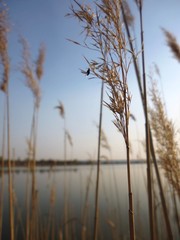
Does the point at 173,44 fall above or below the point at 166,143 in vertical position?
above

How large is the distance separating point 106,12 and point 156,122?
5.09ft

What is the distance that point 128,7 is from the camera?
238 centimetres

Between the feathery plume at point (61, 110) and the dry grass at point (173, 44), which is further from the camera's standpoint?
the feathery plume at point (61, 110)

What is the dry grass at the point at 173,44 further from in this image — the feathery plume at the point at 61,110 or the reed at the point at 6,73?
the feathery plume at the point at 61,110

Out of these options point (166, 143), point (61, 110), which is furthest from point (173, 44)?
point (61, 110)

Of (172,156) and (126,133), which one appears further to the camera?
(172,156)

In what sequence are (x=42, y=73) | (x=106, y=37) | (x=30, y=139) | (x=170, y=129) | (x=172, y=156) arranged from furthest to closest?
(x=30, y=139) → (x=42, y=73) → (x=170, y=129) → (x=172, y=156) → (x=106, y=37)

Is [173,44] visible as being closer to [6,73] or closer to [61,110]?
[6,73]

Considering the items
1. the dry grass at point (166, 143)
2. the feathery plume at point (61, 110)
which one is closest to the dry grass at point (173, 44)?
the dry grass at point (166, 143)

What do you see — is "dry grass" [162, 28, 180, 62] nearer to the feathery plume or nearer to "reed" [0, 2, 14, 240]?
"reed" [0, 2, 14, 240]

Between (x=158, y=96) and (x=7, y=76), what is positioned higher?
(x=7, y=76)

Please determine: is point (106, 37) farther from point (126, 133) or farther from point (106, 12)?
point (126, 133)

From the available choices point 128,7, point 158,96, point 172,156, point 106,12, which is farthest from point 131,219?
point 128,7

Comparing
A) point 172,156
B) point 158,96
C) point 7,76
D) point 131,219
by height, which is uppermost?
point 7,76
